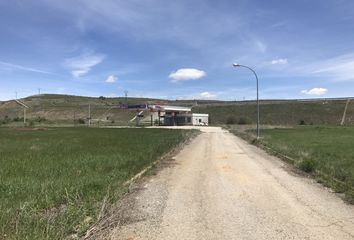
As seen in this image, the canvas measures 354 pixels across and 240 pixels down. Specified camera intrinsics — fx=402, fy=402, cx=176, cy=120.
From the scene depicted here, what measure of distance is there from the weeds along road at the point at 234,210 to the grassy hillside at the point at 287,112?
10532 centimetres

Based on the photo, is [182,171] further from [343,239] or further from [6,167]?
[343,239]

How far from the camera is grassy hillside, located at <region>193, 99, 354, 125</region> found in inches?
4789

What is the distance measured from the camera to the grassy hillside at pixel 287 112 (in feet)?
399

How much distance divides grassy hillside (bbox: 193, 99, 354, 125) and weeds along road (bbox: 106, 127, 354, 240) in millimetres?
105315

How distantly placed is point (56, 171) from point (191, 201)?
6.90m

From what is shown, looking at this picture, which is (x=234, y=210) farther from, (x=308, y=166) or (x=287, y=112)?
(x=287, y=112)

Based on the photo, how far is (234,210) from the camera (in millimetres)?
9500

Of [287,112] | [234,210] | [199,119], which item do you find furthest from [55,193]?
[287,112]

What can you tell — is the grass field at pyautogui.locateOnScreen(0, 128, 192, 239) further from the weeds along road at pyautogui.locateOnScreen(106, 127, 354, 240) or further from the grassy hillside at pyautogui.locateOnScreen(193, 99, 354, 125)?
the grassy hillside at pyautogui.locateOnScreen(193, 99, 354, 125)

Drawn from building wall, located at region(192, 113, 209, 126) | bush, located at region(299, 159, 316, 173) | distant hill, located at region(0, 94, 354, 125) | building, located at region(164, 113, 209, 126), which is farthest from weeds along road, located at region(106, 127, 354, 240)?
distant hill, located at region(0, 94, 354, 125)

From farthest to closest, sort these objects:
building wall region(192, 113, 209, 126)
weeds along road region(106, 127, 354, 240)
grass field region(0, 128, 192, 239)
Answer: building wall region(192, 113, 209, 126) → weeds along road region(106, 127, 354, 240) → grass field region(0, 128, 192, 239)

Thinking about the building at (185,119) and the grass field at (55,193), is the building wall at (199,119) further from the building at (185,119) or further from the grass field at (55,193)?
the grass field at (55,193)

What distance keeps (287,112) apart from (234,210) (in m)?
131

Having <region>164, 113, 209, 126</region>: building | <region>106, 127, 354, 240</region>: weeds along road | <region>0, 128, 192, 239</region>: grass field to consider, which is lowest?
<region>106, 127, 354, 240</region>: weeds along road
